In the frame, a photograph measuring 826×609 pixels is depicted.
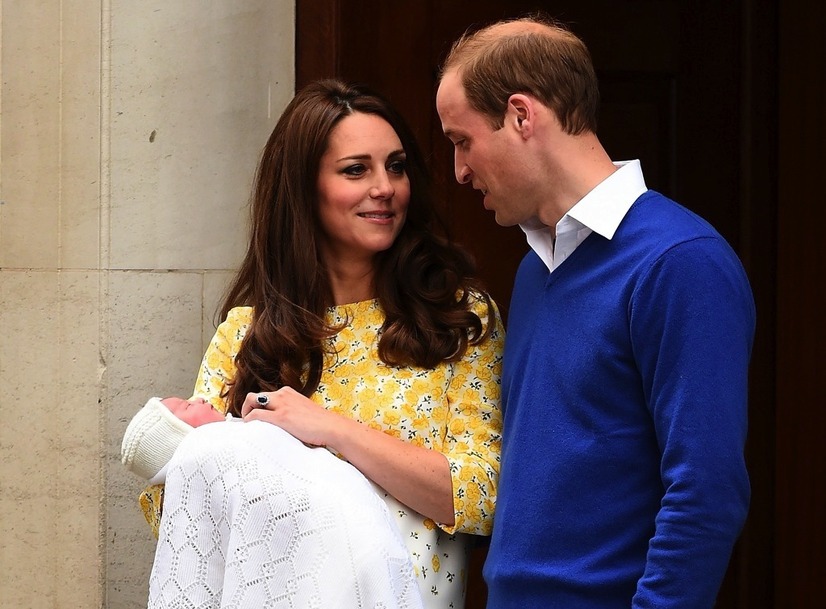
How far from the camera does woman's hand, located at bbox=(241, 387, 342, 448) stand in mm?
2170

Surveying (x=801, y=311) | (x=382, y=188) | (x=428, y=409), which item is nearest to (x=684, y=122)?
(x=801, y=311)

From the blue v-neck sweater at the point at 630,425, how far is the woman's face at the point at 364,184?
50cm

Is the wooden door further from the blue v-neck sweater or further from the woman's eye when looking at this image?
the blue v-neck sweater

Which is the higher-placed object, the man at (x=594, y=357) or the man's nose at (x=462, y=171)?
the man's nose at (x=462, y=171)

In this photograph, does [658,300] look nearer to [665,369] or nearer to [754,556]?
[665,369]

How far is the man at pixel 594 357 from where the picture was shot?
1711 mm

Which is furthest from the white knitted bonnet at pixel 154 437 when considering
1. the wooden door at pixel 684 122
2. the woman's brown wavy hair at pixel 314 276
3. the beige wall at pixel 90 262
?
the wooden door at pixel 684 122

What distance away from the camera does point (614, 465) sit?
185 centimetres

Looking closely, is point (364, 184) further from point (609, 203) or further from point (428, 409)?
point (609, 203)

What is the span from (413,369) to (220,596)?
65cm

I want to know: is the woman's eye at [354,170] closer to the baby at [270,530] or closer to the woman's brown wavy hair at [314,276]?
the woman's brown wavy hair at [314,276]

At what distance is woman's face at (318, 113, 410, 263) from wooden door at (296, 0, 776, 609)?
78 centimetres

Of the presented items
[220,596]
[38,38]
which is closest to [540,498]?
[220,596]

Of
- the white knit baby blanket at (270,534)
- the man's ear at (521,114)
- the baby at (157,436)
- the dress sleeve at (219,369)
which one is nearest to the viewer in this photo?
the white knit baby blanket at (270,534)
